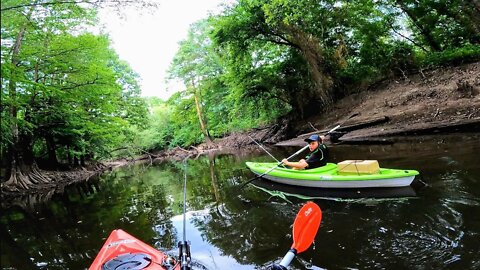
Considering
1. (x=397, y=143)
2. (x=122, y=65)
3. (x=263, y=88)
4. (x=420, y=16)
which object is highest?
(x=122, y=65)

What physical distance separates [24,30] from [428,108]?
48.2ft

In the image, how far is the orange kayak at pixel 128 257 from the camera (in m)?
2.84

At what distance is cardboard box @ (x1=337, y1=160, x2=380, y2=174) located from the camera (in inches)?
226

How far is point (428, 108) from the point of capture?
12.0 meters

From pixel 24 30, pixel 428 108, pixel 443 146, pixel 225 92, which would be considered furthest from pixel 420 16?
pixel 24 30

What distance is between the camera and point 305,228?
8.91 feet

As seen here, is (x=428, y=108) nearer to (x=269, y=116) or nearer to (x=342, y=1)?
(x=342, y=1)

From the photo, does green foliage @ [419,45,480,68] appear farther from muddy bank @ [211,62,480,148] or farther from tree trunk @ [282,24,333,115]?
tree trunk @ [282,24,333,115]

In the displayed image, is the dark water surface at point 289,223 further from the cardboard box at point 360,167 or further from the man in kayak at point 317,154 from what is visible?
the man in kayak at point 317,154

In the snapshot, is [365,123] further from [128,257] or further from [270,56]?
[128,257]

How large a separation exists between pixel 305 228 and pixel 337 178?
3501 mm

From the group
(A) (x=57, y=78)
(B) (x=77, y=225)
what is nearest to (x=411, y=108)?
(B) (x=77, y=225)

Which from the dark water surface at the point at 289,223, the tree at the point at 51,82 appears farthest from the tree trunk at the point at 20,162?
the dark water surface at the point at 289,223

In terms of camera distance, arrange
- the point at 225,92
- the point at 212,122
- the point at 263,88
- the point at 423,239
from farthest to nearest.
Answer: the point at 212,122, the point at 225,92, the point at 263,88, the point at 423,239
